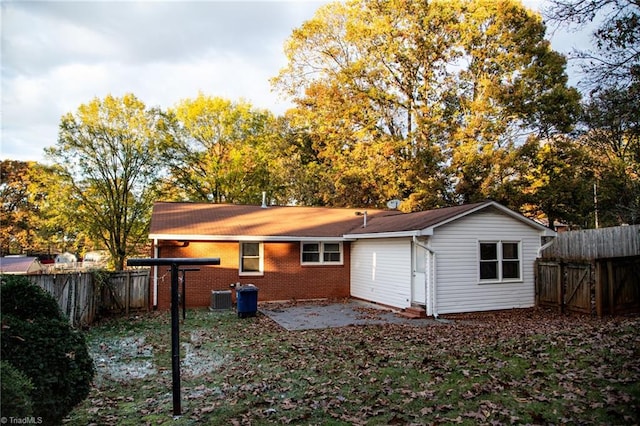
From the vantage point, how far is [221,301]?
50.3ft

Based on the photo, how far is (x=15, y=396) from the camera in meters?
3.51

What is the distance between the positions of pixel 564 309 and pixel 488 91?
1386 cm

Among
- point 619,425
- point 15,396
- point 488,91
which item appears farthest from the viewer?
point 488,91

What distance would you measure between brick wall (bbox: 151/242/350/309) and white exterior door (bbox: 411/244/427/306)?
188 inches

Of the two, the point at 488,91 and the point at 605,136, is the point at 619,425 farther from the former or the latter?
the point at 488,91

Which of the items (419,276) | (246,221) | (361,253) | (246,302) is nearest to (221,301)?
(246,302)

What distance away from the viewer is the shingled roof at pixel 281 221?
1437cm

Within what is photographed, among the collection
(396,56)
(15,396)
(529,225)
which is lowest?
(15,396)

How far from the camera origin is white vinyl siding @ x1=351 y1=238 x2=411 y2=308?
1441 cm

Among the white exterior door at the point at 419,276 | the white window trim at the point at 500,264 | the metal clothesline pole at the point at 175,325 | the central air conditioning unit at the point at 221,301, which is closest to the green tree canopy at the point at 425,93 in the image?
the white window trim at the point at 500,264

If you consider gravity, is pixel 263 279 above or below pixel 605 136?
below

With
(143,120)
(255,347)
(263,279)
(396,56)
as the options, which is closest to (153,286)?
(263,279)

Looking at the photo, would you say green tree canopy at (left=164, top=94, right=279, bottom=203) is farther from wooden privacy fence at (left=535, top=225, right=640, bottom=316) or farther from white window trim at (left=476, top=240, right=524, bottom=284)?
wooden privacy fence at (left=535, top=225, right=640, bottom=316)

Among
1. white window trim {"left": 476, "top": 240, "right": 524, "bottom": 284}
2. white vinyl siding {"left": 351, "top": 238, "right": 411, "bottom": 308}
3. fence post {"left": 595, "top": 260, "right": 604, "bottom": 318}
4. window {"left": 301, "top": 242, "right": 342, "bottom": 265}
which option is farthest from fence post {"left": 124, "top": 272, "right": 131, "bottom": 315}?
fence post {"left": 595, "top": 260, "right": 604, "bottom": 318}
